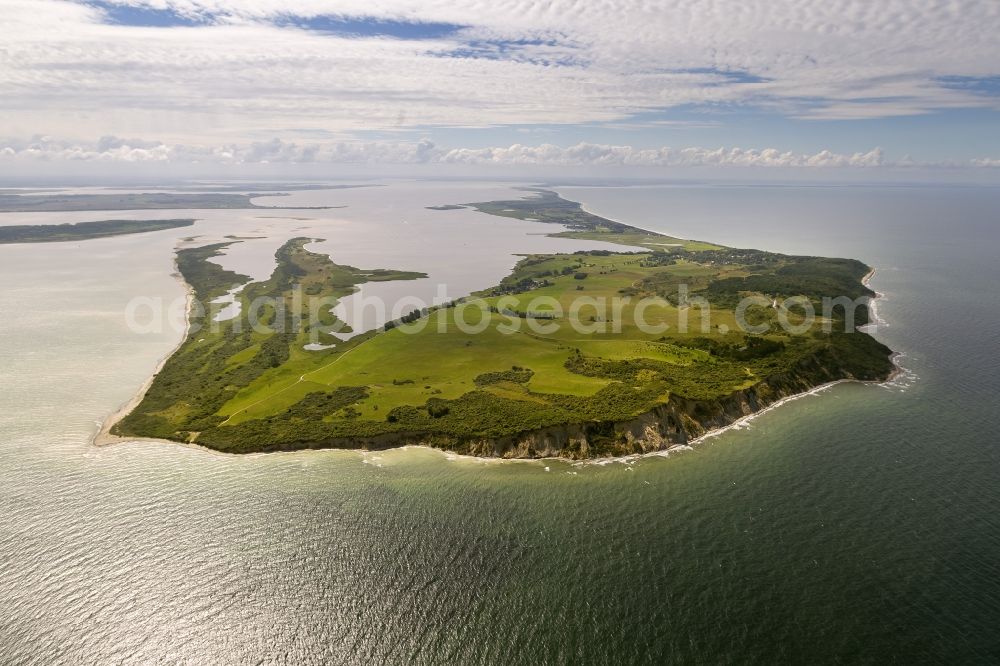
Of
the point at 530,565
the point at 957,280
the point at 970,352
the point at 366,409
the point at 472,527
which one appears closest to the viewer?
the point at 530,565

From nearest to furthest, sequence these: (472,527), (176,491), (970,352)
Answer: (472,527), (176,491), (970,352)

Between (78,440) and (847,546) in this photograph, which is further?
(78,440)

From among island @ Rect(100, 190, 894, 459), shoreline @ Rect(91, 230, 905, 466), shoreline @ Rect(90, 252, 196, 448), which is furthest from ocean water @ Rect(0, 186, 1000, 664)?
island @ Rect(100, 190, 894, 459)

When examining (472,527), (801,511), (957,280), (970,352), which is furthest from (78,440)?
(957,280)

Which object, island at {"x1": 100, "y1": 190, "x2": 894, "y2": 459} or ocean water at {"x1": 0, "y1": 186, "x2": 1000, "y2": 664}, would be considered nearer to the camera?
ocean water at {"x1": 0, "y1": 186, "x2": 1000, "y2": 664}

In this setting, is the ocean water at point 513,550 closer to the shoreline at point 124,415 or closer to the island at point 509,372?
the shoreline at point 124,415

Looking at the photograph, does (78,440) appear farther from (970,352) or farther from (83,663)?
(970,352)

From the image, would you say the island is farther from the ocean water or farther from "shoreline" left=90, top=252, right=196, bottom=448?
the ocean water
